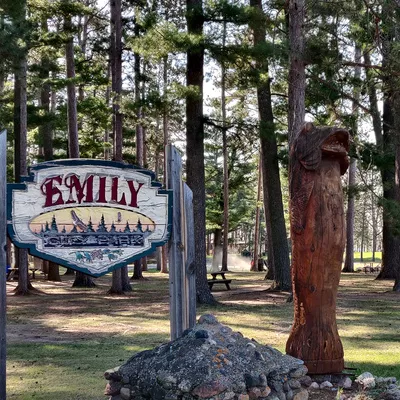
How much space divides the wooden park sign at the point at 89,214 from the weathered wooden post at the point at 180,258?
0.09 meters

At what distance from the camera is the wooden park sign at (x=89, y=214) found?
18.8 feet

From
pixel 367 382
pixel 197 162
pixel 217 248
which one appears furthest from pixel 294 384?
pixel 217 248

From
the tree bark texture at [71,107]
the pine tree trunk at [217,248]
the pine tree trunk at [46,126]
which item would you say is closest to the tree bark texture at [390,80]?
the tree bark texture at [71,107]

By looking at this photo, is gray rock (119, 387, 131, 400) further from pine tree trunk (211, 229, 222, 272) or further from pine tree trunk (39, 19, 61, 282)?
pine tree trunk (211, 229, 222, 272)

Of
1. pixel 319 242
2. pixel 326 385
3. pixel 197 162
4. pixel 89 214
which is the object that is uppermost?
pixel 197 162

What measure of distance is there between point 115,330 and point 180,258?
6667 millimetres

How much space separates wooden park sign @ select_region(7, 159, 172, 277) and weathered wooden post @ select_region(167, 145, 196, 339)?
0.09 m

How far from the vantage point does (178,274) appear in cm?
607

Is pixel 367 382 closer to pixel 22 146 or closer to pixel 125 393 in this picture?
pixel 125 393

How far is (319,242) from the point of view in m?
6.62

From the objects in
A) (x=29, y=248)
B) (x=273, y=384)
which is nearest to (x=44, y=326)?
(x=29, y=248)

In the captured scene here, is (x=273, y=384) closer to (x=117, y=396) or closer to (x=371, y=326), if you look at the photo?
(x=117, y=396)

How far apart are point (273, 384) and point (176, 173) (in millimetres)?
2227

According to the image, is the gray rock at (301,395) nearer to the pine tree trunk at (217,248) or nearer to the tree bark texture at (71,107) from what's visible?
the tree bark texture at (71,107)
